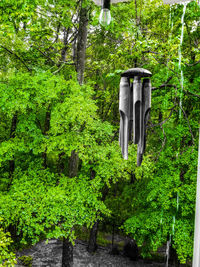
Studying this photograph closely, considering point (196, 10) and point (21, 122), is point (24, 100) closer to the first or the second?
point (21, 122)

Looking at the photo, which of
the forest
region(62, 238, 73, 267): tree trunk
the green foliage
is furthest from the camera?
the green foliage

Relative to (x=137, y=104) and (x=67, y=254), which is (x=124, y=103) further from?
(x=67, y=254)

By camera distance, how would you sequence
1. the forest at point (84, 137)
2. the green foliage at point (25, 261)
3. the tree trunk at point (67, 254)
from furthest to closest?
1. the green foliage at point (25, 261)
2. the tree trunk at point (67, 254)
3. the forest at point (84, 137)

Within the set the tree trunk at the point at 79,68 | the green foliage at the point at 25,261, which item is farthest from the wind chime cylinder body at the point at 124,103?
the green foliage at the point at 25,261

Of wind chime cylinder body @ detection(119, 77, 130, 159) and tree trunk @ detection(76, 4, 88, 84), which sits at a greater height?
tree trunk @ detection(76, 4, 88, 84)

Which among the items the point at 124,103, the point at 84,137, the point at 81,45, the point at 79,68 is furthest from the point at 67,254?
the point at 124,103

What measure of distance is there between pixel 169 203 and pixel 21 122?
106 inches

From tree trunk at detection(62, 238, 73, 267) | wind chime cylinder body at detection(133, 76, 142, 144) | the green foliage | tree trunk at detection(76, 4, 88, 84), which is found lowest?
the green foliage

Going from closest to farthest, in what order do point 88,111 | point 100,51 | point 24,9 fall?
point 24,9 < point 88,111 < point 100,51

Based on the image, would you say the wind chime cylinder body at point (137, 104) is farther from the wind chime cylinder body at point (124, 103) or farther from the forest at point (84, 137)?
the forest at point (84, 137)

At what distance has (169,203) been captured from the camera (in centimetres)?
380

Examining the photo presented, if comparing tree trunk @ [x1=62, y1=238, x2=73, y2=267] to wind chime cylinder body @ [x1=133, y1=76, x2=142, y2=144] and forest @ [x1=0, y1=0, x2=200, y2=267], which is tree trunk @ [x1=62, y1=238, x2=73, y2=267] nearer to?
forest @ [x1=0, y1=0, x2=200, y2=267]

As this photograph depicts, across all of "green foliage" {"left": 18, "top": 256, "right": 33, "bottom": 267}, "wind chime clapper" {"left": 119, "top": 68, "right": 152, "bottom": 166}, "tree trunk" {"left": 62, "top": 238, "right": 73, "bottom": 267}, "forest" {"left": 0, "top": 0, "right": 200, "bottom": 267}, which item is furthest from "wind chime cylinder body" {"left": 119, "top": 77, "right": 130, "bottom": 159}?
"green foliage" {"left": 18, "top": 256, "right": 33, "bottom": 267}

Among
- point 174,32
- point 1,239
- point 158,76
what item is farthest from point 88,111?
point 174,32
